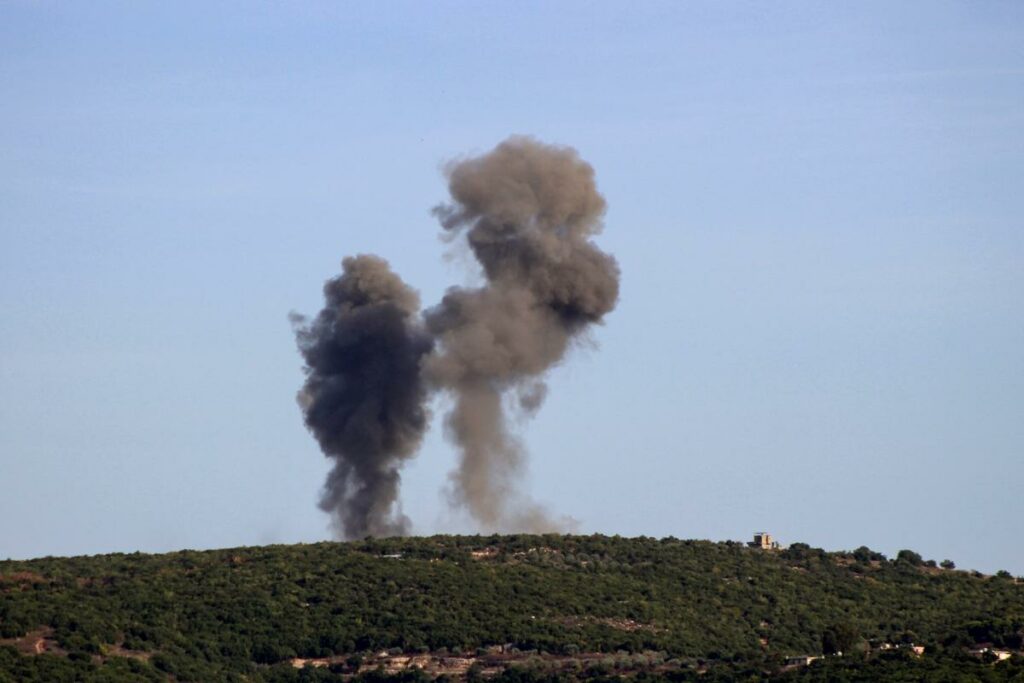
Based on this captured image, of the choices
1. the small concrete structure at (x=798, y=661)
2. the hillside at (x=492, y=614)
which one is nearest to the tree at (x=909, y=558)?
the hillside at (x=492, y=614)

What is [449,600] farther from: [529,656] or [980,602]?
[980,602]

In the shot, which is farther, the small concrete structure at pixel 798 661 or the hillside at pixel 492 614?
the hillside at pixel 492 614

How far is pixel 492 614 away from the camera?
75.1 m

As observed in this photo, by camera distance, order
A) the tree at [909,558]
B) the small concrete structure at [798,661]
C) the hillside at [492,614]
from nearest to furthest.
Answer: the small concrete structure at [798,661]
the hillside at [492,614]
the tree at [909,558]

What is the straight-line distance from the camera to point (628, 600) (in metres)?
77.3

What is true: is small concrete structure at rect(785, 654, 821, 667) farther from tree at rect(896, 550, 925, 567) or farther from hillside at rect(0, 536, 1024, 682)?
tree at rect(896, 550, 925, 567)

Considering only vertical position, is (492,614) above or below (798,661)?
above

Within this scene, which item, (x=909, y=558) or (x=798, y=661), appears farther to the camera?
(x=909, y=558)

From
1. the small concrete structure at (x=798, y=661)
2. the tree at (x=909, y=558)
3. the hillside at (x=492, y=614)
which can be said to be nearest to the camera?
the small concrete structure at (x=798, y=661)

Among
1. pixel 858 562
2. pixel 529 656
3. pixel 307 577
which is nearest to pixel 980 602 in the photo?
pixel 858 562

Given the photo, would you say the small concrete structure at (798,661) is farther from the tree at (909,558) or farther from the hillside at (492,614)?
the tree at (909,558)

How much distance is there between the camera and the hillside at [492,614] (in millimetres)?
68562

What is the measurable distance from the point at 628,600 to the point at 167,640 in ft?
54.4

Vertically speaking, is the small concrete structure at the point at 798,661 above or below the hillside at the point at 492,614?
below
